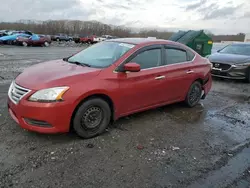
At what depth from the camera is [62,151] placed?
334 centimetres

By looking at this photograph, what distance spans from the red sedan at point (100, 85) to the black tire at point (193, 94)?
122mm

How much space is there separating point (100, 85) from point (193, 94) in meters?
2.76

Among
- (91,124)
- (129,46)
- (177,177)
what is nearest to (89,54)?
(129,46)

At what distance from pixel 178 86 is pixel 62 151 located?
9.23 feet

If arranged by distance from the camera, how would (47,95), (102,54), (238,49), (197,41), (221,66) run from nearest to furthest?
(47,95), (102,54), (221,66), (238,49), (197,41)

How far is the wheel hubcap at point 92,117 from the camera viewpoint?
3.62 metres

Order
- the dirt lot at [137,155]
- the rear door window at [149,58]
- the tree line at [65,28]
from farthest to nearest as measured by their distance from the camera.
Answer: the tree line at [65,28], the rear door window at [149,58], the dirt lot at [137,155]

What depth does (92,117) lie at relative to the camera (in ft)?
12.2

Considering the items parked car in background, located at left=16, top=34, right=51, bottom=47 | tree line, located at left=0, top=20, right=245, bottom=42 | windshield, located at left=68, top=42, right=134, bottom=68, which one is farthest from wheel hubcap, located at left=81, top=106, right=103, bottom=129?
tree line, located at left=0, top=20, right=245, bottom=42

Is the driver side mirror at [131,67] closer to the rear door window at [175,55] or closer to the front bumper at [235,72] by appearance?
the rear door window at [175,55]

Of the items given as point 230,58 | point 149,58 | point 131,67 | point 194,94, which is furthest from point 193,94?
point 230,58

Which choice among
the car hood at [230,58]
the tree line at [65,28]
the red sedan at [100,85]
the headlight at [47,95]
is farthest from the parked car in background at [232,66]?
the tree line at [65,28]

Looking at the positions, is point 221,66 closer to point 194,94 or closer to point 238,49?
point 238,49

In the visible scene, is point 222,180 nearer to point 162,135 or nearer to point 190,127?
point 162,135
